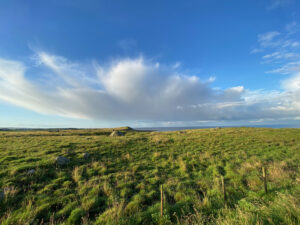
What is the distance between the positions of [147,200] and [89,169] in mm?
5957

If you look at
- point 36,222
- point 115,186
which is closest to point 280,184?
point 115,186

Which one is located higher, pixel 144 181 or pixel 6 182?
pixel 6 182

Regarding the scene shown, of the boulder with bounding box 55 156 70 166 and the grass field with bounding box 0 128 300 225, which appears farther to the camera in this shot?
the boulder with bounding box 55 156 70 166

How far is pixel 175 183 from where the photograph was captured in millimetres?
7555

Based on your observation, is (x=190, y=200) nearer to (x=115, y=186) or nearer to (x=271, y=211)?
(x=271, y=211)

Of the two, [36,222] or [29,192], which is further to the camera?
[29,192]

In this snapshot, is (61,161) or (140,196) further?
(61,161)

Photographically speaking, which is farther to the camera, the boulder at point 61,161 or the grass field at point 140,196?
the boulder at point 61,161

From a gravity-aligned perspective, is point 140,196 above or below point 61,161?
below

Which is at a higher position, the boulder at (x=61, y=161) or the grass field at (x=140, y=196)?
the boulder at (x=61, y=161)

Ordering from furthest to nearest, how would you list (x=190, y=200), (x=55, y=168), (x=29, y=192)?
1. (x=55, y=168)
2. (x=29, y=192)
3. (x=190, y=200)

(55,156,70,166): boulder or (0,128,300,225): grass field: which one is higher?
(55,156,70,166): boulder

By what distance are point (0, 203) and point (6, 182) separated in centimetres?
251

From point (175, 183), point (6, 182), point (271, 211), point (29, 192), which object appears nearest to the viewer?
point (271, 211)
